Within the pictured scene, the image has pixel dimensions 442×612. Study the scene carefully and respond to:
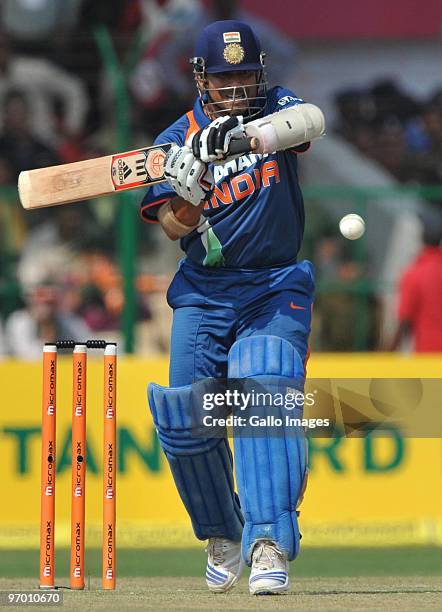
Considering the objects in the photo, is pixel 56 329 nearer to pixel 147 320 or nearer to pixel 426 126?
pixel 147 320

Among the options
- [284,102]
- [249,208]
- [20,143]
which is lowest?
[249,208]

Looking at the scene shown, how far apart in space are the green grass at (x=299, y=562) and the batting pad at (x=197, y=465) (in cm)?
161

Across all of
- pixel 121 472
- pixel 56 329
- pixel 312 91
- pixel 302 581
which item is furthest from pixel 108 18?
pixel 302 581

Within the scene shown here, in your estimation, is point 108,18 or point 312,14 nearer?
point 108,18

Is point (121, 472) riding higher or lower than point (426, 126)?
lower

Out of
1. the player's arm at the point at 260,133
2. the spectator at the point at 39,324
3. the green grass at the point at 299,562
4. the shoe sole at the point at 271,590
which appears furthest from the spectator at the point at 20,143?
the shoe sole at the point at 271,590

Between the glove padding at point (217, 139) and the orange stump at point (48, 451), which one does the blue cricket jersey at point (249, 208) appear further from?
the orange stump at point (48, 451)

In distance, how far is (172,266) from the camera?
35.7 feet

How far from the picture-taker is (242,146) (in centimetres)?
467

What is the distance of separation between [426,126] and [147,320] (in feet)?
12.4

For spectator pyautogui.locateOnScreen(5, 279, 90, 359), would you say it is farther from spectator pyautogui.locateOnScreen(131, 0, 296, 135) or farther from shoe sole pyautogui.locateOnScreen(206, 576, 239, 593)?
shoe sole pyautogui.locateOnScreen(206, 576, 239, 593)

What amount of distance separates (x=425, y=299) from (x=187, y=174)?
5.15m

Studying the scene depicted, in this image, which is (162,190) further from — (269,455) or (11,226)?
(11,226)

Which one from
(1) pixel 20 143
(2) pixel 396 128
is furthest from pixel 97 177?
(2) pixel 396 128
